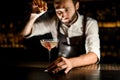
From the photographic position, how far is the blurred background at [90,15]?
2.77 metres

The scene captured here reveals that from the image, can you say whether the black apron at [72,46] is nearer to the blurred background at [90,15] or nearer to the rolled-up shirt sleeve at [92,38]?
the rolled-up shirt sleeve at [92,38]

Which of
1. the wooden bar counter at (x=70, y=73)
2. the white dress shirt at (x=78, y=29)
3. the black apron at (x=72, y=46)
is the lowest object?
the wooden bar counter at (x=70, y=73)

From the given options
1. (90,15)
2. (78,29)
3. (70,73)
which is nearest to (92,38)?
(78,29)

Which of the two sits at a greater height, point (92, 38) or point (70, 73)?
point (92, 38)

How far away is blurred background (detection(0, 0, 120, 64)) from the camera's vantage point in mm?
2773

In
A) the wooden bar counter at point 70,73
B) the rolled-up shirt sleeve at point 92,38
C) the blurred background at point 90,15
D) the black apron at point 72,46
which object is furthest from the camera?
the blurred background at point 90,15

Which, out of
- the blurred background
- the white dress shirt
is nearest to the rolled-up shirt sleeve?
the white dress shirt

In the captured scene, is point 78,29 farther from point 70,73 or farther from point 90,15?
point 70,73

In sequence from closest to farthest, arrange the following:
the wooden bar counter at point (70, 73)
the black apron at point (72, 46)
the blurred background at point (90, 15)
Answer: the wooden bar counter at point (70, 73) < the black apron at point (72, 46) < the blurred background at point (90, 15)

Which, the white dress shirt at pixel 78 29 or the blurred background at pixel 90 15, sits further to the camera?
the blurred background at pixel 90 15

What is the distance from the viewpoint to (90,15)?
109 inches

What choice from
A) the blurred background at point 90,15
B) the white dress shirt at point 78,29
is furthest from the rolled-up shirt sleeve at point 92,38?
the blurred background at point 90,15

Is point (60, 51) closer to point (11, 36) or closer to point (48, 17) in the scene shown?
point (48, 17)

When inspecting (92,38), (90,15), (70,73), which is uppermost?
(90,15)
